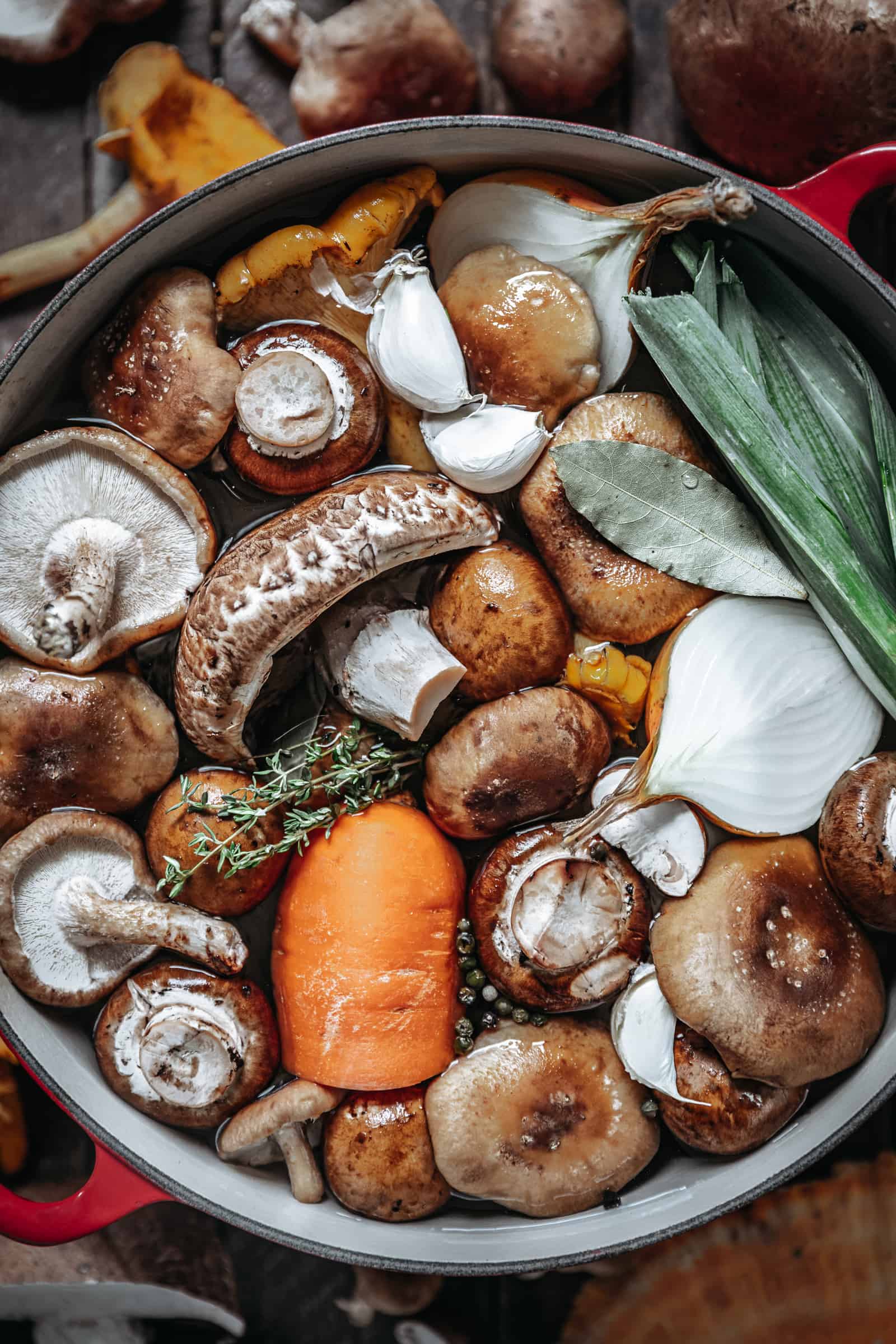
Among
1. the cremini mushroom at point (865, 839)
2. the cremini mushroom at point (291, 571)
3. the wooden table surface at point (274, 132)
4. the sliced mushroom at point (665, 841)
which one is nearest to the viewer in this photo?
the cremini mushroom at point (291, 571)

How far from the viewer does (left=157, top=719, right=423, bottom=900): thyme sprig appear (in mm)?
1792

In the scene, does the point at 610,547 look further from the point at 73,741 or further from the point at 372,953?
the point at 73,741

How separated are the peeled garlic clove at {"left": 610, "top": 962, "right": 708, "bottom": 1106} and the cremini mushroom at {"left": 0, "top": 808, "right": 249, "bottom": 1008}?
2.41ft

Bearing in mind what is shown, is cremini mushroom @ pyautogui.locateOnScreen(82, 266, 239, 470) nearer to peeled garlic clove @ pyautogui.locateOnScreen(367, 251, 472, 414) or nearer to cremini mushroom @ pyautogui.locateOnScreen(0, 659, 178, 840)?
peeled garlic clove @ pyautogui.locateOnScreen(367, 251, 472, 414)

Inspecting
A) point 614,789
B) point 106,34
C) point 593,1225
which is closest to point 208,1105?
point 593,1225

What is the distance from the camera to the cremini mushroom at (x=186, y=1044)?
1.81 metres

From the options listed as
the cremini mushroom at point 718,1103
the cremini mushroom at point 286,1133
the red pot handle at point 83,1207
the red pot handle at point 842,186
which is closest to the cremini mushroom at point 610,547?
the red pot handle at point 842,186

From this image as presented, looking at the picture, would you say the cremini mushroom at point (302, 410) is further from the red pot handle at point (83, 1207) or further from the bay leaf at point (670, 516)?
the red pot handle at point (83, 1207)

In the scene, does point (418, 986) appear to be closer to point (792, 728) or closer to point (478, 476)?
point (792, 728)

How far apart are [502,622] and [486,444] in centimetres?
33

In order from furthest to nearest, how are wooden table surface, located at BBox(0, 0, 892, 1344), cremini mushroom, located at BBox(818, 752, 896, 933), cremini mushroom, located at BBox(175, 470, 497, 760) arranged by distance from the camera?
wooden table surface, located at BBox(0, 0, 892, 1344), cremini mushroom, located at BBox(818, 752, 896, 933), cremini mushroom, located at BBox(175, 470, 497, 760)

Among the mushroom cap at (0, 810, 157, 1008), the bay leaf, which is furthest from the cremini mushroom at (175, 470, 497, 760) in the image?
the mushroom cap at (0, 810, 157, 1008)

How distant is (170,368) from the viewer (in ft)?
5.99

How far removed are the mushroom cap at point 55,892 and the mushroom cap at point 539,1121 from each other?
666mm
